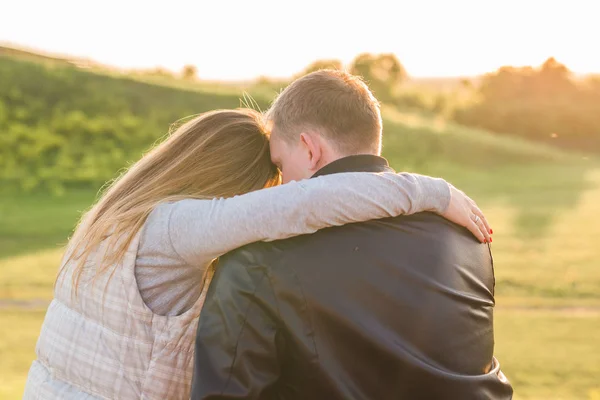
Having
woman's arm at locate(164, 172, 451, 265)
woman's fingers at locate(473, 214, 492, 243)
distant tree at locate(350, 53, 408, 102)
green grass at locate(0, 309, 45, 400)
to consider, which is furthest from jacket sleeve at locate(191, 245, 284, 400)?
distant tree at locate(350, 53, 408, 102)

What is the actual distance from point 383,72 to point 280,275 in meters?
37.8

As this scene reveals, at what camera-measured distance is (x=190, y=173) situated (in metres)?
2.51

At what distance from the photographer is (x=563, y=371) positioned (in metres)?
7.26

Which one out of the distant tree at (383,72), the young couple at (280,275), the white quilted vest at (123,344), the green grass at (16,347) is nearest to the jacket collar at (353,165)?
the young couple at (280,275)

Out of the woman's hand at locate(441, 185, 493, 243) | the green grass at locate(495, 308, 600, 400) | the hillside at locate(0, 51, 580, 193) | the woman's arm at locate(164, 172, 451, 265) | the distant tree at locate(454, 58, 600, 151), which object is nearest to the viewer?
the woman's arm at locate(164, 172, 451, 265)

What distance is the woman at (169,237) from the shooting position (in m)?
2.04

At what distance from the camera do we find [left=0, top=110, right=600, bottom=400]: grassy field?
296 inches

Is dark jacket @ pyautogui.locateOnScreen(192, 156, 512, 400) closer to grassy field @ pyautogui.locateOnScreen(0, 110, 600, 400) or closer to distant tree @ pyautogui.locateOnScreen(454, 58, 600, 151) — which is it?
grassy field @ pyautogui.locateOnScreen(0, 110, 600, 400)

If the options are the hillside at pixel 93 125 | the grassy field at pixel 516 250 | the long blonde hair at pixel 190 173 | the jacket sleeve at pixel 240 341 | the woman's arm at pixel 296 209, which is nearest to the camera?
the jacket sleeve at pixel 240 341

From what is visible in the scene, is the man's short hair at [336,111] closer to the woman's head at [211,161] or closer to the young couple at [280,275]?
the young couple at [280,275]

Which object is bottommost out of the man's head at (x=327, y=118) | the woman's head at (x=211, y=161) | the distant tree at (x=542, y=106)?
the distant tree at (x=542, y=106)

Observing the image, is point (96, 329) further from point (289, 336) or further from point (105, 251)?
point (289, 336)

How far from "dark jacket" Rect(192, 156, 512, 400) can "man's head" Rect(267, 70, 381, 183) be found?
0.34 metres

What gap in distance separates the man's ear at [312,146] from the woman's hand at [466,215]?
40cm
